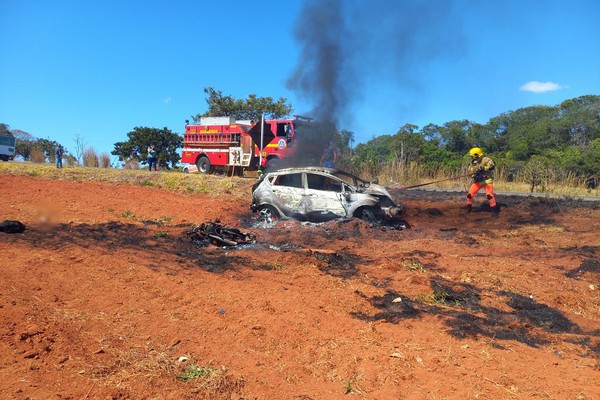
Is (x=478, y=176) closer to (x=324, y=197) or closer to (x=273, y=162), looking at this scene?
(x=324, y=197)

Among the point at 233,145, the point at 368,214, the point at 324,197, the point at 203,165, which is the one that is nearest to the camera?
the point at 368,214

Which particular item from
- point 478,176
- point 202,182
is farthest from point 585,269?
point 202,182

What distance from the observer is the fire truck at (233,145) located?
59.9 feet

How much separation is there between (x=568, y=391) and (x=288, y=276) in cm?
398

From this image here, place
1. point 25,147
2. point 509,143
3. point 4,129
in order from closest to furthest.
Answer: point 509,143 → point 25,147 → point 4,129

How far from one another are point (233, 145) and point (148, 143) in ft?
44.9

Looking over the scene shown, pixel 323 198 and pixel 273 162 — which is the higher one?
pixel 273 162

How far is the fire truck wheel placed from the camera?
73.7 feet

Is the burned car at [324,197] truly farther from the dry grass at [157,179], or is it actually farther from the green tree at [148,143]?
the green tree at [148,143]

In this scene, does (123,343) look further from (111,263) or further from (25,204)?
(25,204)

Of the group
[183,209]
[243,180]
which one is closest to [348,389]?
[183,209]

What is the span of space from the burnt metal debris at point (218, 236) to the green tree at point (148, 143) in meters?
25.1

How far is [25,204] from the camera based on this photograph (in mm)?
11508

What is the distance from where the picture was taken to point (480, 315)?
5488mm
